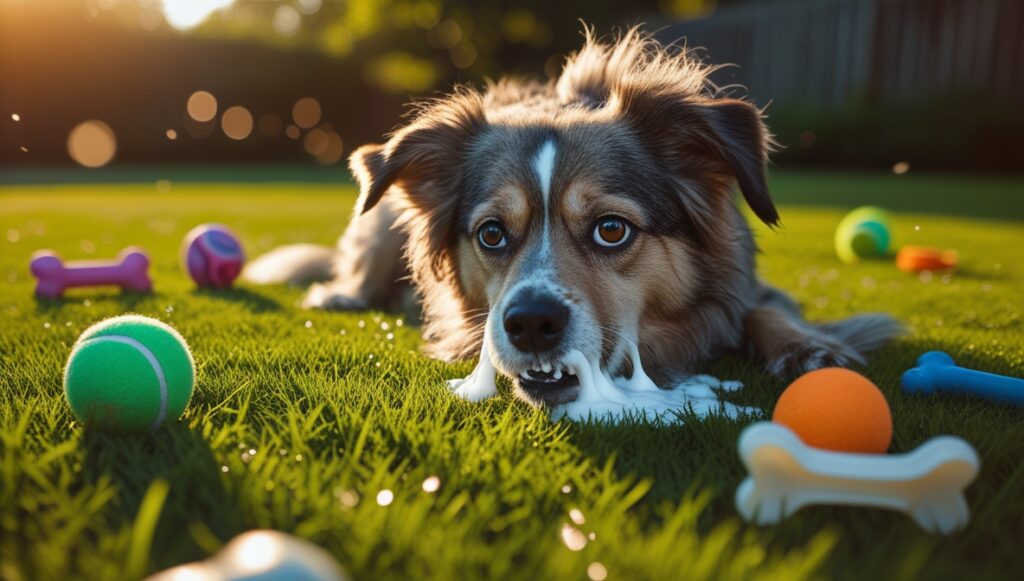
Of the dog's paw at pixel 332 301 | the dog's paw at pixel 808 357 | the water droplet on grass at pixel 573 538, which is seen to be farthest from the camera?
the dog's paw at pixel 332 301

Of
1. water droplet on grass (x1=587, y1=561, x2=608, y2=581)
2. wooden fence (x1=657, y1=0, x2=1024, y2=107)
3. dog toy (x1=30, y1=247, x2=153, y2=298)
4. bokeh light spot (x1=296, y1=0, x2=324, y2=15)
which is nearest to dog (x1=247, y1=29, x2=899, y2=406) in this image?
water droplet on grass (x1=587, y1=561, x2=608, y2=581)

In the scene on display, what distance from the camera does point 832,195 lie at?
13617mm

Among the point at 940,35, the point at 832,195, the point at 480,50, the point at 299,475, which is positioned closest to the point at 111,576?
the point at 299,475

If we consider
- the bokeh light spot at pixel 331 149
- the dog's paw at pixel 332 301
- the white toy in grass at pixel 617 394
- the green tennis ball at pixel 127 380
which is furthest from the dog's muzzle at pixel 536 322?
the bokeh light spot at pixel 331 149

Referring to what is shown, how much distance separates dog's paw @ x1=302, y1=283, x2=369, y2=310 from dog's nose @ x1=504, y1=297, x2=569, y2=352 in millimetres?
2415

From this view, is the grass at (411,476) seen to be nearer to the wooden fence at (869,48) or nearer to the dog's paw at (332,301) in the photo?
the dog's paw at (332,301)

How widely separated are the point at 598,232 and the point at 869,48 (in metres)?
19.5

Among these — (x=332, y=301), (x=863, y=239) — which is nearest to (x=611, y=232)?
(x=332, y=301)

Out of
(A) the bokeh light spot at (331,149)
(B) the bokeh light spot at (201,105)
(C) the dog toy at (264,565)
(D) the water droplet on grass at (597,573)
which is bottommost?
(A) the bokeh light spot at (331,149)

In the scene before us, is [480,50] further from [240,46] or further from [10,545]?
[10,545]

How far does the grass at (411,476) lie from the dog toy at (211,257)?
1.22m

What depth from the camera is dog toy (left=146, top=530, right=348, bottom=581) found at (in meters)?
1.33

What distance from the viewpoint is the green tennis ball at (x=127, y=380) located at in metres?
2.37

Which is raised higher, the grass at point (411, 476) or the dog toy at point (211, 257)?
the grass at point (411, 476)
